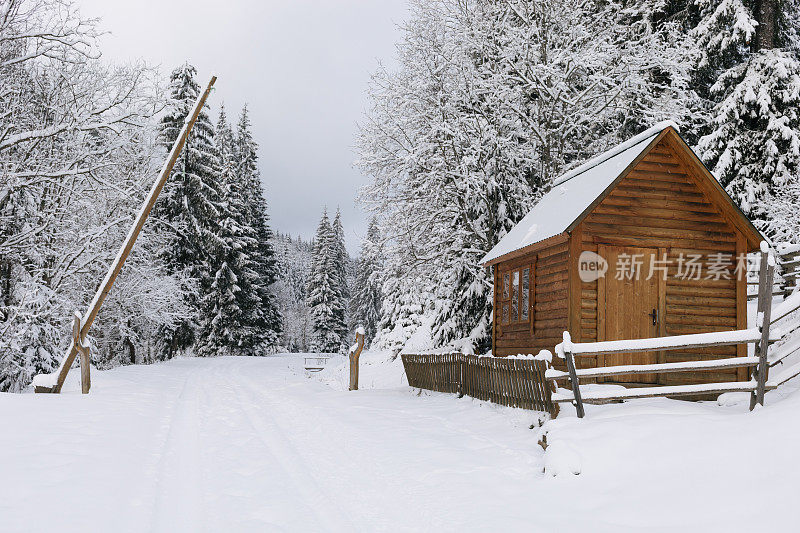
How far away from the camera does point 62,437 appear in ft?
29.5

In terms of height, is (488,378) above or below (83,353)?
below

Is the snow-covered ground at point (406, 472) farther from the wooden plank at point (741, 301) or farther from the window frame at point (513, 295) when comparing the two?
the window frame at point (513, 295)

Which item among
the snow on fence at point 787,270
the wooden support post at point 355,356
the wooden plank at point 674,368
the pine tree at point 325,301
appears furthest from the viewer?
the pine tree at point 325,301

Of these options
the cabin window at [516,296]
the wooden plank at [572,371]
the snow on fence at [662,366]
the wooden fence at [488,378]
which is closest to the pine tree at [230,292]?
the wooden fence at [488,378]

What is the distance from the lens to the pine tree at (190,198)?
38.0 meters

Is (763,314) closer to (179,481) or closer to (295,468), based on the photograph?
(295,468)

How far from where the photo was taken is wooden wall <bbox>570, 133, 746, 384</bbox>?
1313 centimetres

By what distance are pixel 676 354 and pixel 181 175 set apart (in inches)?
1296

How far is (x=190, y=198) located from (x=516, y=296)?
2897cm

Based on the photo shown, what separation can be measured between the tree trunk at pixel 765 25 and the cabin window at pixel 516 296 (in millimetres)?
12800

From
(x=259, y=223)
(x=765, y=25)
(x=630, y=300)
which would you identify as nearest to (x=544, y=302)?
(x=630, y=300)

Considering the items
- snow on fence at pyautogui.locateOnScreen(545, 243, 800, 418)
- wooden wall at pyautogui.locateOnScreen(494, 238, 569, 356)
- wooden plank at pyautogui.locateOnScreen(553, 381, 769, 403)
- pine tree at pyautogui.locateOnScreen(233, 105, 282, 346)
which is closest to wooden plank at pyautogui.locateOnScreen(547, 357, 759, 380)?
snow on fence at pyautogui.locateOnScreen(545, 243, 800, 418)

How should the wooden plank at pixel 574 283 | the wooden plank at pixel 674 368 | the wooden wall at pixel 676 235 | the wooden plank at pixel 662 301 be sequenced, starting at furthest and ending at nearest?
the wooden plank at pixel 662 301
the wooden wall at pixel 676 235
the wooden plank at pixel 574 283
the wooden plank at pixel 674 368

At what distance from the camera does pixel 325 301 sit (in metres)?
57.3
